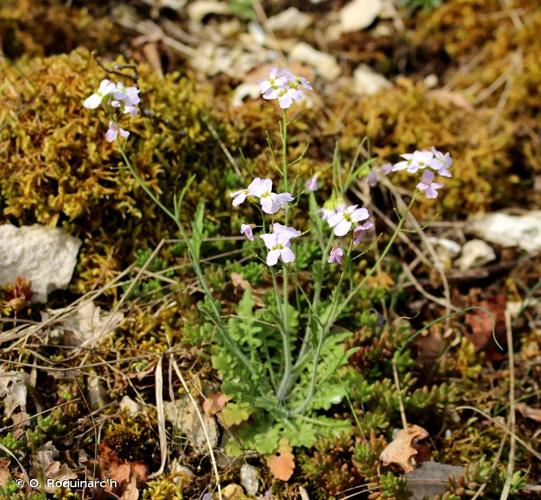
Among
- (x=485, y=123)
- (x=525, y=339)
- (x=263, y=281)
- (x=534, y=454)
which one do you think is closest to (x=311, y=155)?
(x=263, y=281)

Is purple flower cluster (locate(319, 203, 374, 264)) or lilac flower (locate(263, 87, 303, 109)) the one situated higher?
lilac flower (locate(263, 87, 303, 109))

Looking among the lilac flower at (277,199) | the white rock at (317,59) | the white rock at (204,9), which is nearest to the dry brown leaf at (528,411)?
the lilac flower at (277,199)

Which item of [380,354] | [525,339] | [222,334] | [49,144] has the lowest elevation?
[525,339]

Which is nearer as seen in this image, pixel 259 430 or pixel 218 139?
pixel 259 430

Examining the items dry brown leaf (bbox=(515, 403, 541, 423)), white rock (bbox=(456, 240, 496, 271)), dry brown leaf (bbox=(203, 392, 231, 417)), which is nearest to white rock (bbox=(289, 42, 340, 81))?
white rock (bbox=(456, 240, 496, 271))

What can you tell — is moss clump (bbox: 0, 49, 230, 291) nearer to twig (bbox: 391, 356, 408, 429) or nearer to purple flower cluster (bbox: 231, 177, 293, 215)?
purple flower cluster (bbox: 231, 177, 293, 215)

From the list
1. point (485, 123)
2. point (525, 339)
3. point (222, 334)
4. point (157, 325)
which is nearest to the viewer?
point (222, 334)

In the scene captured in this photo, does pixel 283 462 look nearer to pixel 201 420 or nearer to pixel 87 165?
pixel 201 420

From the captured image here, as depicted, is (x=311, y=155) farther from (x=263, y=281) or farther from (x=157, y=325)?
(x=157, y=325)

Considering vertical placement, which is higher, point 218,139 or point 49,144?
point 49,144
